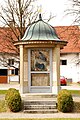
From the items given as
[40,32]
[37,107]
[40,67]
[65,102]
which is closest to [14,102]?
[37,107]

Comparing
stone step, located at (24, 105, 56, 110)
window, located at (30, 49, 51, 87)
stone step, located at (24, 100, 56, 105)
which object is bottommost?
stone step, located at (24, 105, 56, 110)

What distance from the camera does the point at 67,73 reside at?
60.1 meters

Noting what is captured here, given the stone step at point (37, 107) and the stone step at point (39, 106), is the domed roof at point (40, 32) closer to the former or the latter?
the stone step at point (39, 106)

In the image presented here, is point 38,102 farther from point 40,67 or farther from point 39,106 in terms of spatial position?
point 40,67

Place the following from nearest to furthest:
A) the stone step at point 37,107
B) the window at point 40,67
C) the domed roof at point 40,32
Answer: the stone step at point 37,107 → the window at point 40,67 → the domed roof at point 40,32

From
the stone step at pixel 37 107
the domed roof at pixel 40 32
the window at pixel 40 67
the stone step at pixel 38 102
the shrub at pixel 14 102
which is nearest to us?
the shrub at pixel 14 102

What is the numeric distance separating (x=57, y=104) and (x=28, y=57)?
4.11 metres

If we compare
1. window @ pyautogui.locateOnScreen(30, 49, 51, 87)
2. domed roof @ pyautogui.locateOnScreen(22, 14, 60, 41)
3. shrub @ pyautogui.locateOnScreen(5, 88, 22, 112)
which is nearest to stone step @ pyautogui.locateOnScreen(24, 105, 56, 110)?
shrub @ pyautogui.locateOnScreen(5, 88, 22, 112)

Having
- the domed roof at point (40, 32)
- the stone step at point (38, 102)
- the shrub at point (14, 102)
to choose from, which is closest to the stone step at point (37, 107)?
the stone step at point (38, 102)

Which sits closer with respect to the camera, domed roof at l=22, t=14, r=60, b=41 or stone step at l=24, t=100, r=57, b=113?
stone step at l=24, t=100, r=57, b=113

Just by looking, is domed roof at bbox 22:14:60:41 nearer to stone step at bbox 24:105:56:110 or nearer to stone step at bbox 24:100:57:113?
stone step at bbox 24:100:57:113

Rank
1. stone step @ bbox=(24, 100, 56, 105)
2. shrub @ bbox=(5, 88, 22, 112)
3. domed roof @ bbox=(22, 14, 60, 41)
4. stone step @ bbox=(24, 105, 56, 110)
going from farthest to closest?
domed roof @ bbox=(22, 14, 60, 41), stone step @ bbox=(24, 100, 56, 105), stone step @ bbox=(24, 105, 56, 110), shrub @ bbox=(5, 88, 22, 112)

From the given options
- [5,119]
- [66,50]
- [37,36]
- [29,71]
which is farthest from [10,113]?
[66,50]

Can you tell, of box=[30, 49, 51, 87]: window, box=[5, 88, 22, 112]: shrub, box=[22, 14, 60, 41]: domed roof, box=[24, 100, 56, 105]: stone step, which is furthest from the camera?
box=[22, 14, 60, 41]: domed roof
